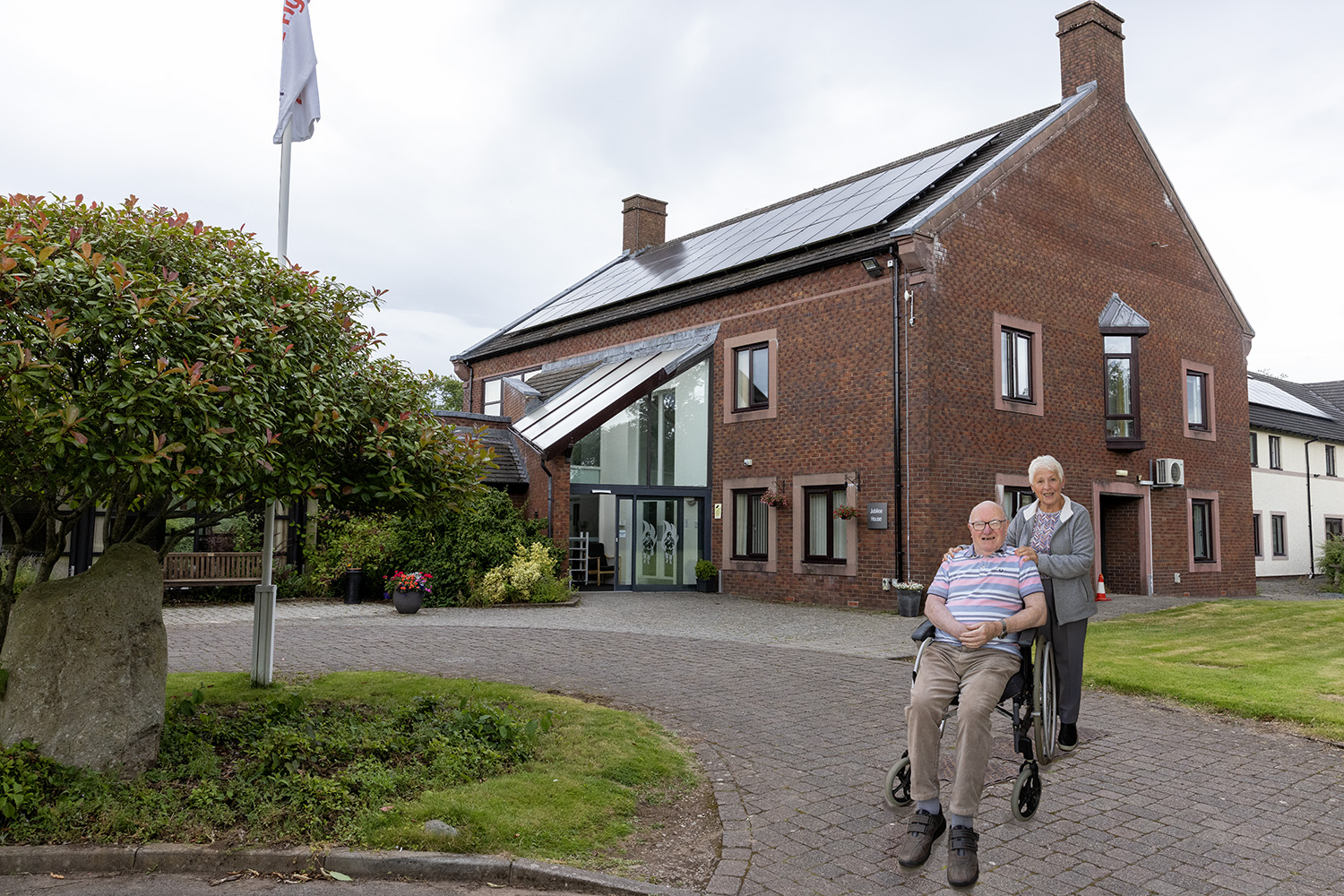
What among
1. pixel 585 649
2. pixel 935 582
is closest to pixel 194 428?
pixel 935 582

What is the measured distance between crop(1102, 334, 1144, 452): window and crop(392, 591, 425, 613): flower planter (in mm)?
13336

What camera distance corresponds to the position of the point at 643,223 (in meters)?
29.2

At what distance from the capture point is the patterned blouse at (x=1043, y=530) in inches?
211

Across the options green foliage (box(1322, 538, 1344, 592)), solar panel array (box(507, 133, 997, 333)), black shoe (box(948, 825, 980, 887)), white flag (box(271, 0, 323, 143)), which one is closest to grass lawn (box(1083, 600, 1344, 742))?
black shoe (box(948, 825, 980, 887))

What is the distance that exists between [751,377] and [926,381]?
4160 mm

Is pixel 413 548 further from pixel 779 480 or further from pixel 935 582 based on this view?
pixel 935 582

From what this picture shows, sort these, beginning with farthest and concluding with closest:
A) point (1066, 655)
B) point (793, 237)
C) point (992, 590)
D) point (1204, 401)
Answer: point (1204, 401) → point (793, 237) → point (1066, 655) → point (992, 590)

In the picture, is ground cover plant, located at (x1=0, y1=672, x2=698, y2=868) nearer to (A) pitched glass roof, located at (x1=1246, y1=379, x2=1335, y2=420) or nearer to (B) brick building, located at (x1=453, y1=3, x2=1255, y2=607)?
(B) brick building, located at (x1=453, y1=3, x2=1255, y2=607)

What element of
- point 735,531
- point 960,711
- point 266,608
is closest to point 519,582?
point 735,531

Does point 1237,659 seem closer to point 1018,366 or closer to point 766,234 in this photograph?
point 1018,366

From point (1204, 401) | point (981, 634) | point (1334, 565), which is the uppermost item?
point (1204, 401)

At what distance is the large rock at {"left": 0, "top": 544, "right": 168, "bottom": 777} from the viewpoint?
4930 millimetres

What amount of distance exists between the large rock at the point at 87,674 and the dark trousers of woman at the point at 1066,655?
16.6 feet

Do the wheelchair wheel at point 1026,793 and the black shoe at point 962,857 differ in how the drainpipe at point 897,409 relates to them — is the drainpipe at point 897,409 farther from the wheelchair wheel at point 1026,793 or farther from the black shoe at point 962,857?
the black shoe at point 962,857
